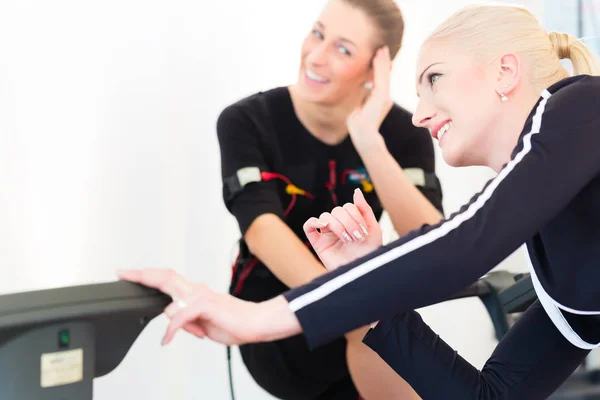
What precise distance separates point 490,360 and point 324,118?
104 cm

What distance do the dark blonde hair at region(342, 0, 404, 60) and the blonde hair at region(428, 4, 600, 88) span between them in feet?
3.15

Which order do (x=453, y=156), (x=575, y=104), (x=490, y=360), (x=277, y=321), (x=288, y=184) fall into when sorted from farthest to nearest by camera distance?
(x=288, y=184) → (x=490, y=360) → (x=453, y=156) → (x=575, y=104) → (x=277, y=321)

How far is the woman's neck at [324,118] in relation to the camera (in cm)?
211

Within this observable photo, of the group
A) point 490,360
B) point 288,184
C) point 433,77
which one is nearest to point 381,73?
point 288,184

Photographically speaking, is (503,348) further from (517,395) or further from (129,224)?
(129,224)

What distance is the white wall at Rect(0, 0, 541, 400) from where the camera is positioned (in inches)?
77.4

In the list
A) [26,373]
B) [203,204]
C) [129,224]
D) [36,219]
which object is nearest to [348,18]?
[203,204]

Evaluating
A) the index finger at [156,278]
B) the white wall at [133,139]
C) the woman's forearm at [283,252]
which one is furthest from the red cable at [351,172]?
the index finger at [156,278]

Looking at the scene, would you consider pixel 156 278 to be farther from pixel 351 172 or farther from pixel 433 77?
pixel 351 172

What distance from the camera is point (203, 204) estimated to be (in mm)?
2268

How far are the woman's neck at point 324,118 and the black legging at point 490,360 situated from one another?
3.16 feet

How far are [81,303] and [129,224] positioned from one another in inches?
41.7

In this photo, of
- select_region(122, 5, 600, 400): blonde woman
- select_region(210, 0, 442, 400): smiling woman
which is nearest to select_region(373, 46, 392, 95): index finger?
select_region(210, 0, 442, 400): smiling woman

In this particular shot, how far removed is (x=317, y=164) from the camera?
2.08m
